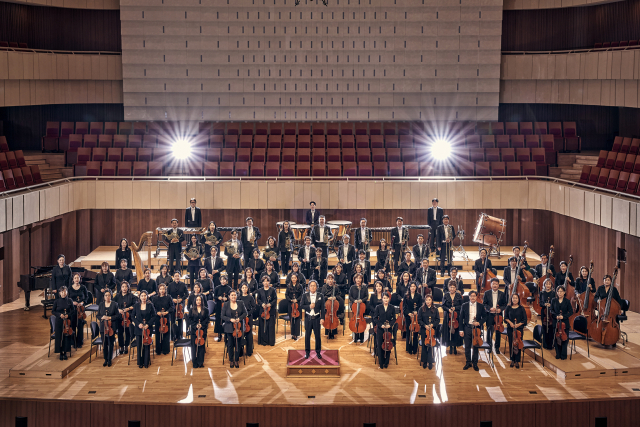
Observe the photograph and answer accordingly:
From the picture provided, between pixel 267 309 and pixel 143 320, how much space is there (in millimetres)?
1464

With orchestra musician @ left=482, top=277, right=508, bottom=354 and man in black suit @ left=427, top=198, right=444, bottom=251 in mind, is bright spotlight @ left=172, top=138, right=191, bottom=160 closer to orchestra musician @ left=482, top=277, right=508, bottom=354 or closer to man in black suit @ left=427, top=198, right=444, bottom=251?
A: man in black suit @ left=427, top=198, right=444, bottom=251

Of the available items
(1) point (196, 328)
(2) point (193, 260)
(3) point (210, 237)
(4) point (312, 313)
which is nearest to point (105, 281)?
(2) point (193, 260)

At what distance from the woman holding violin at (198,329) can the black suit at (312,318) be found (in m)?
1.13

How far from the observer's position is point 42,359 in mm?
8109

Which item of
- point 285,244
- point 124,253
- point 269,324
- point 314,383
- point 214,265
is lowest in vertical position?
point 314,383

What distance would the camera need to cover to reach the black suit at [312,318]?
8172 millimetres

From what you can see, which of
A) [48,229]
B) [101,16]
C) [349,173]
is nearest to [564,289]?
[349,173]

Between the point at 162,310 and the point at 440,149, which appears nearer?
the point at 162,310

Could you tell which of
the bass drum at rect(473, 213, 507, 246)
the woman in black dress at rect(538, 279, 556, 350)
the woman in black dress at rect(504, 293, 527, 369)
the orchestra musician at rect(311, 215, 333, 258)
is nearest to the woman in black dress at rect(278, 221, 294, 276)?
the orchestra musician at rect(311, 215, 333, 258)

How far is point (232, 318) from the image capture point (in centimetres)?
801

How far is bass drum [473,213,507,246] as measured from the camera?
11.4 m

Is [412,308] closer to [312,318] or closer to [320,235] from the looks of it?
[312,318]

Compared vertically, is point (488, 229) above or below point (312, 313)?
above

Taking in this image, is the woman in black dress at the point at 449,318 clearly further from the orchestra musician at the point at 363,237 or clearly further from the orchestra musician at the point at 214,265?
the orchestra musician at the point at 214,265
